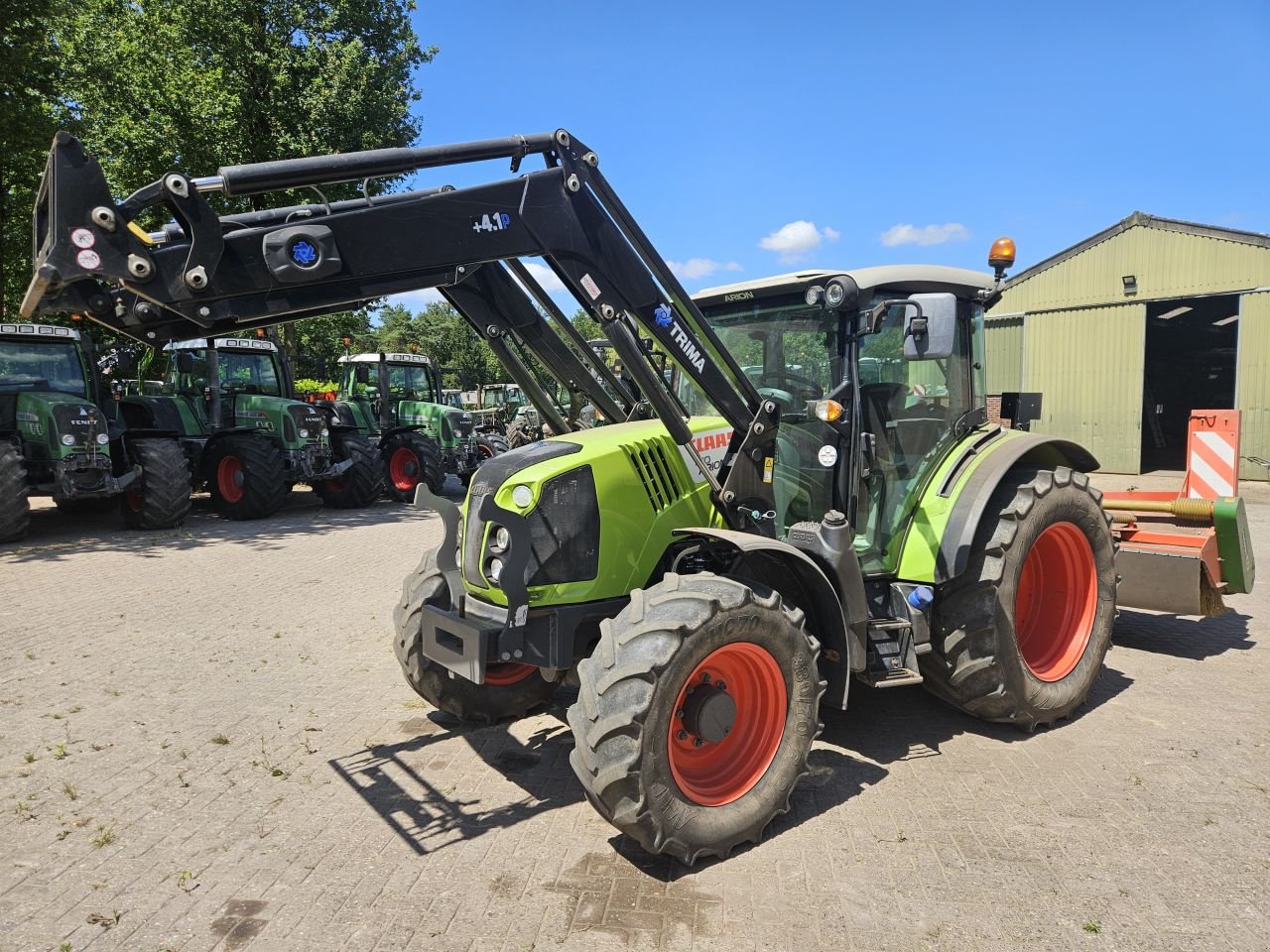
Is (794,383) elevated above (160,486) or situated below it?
above

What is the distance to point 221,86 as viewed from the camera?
1692cm

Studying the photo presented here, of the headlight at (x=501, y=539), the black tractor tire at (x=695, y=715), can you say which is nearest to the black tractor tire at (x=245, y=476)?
the headlight at (x=501, y=539)

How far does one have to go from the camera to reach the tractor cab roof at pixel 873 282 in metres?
4.14

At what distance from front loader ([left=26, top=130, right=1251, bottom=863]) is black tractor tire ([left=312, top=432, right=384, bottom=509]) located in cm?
1011

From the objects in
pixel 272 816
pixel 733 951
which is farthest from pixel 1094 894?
pixel 272 816

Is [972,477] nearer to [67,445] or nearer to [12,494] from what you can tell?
[12,494]

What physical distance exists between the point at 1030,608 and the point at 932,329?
2.19 m

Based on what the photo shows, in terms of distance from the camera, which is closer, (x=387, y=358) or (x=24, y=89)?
(x=24, y=89)

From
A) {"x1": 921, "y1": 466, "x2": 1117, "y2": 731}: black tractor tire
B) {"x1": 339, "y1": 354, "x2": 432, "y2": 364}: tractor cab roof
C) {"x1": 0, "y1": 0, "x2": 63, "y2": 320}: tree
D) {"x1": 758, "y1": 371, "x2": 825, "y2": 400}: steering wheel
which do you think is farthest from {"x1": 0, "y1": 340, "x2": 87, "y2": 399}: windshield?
{"x1": 921, "y1": 466, "x2": 1117, "y2": 731}: black tractor tire

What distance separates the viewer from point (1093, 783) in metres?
3.88

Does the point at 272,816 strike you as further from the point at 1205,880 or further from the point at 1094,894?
the point at 1205,880

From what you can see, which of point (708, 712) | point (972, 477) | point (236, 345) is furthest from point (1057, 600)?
point (236, 345)

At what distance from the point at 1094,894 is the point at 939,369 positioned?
2650 millimetres

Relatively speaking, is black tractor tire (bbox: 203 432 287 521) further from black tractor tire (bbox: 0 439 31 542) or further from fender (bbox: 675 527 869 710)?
fender (bbox: 675 527 869 710)
